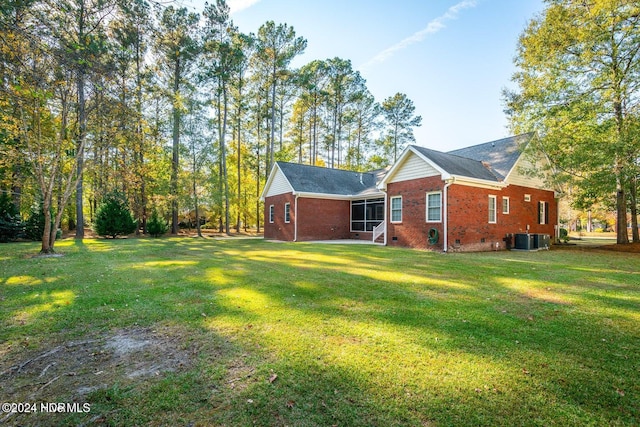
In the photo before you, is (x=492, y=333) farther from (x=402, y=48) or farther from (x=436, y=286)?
(x=402, y=48)

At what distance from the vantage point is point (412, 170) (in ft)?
47.6

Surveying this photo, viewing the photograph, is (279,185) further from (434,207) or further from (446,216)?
(446,216)

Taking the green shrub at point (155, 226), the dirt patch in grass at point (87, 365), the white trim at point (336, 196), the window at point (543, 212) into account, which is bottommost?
the dirt patch in grass at point (87, 365)

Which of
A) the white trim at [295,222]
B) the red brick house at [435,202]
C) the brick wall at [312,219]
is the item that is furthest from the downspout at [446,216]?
the white trim at [295,222]

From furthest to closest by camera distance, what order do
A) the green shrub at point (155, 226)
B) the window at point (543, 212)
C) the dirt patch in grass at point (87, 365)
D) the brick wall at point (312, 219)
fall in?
the green shrub at point (155, 226) < the brick wall at point (312, 219) < the window at point (543, 212) < the dirt patch in grass at point (87, 365)

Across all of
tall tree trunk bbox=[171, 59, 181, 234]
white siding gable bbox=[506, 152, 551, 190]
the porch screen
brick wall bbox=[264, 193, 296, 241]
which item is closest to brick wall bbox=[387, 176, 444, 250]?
the porch screen

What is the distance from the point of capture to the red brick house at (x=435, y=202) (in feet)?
43.8

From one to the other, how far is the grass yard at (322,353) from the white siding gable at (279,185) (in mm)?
14359

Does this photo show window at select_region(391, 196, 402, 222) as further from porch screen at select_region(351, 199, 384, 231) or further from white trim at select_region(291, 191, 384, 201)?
porch screen at select_region(351, 199, 384, 231)

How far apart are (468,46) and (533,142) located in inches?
239

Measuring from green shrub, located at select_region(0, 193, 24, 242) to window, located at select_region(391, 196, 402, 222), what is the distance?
69.2ft

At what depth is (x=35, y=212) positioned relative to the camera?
17.8 meters

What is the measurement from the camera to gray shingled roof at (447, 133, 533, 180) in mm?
15424

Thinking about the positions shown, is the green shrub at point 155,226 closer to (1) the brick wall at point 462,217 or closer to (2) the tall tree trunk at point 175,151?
(2) the tall tree trunk at point 175,151
